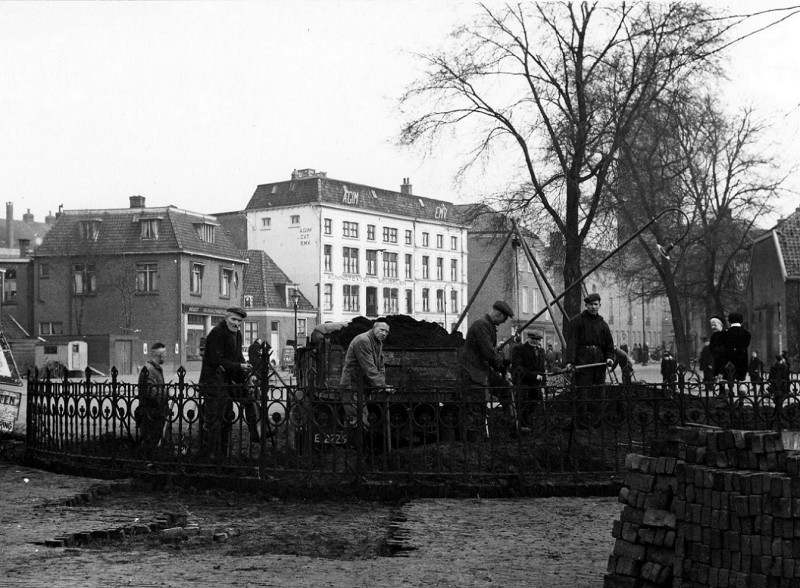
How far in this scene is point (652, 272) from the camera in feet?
154

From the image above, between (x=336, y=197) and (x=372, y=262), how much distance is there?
6479 mm

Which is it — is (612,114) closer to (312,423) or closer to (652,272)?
(312,423)

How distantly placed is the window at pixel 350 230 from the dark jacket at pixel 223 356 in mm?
68937

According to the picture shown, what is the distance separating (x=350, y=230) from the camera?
271 feet

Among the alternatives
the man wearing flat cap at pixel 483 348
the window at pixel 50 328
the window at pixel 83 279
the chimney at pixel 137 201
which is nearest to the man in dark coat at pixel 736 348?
the man wearing flat cap at pixel 483 348

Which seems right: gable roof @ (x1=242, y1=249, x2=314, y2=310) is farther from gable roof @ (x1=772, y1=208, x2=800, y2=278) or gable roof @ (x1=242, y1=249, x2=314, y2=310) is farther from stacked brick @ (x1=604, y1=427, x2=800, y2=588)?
stacked brick @ (x1=604, y1=427, x2=800, y2=588)

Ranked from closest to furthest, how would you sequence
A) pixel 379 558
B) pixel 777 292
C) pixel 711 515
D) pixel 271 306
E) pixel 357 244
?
pixel 711 515
pixel 379 558
pixel 777 292
pixel 271 306
pixel 357 244

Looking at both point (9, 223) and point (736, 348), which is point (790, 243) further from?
point (9, 223)

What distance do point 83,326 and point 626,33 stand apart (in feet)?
144

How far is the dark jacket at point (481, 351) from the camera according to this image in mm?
12609

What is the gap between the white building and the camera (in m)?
79.8

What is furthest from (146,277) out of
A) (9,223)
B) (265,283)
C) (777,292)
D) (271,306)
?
(9,223)

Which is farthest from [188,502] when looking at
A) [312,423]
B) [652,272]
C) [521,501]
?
[652,272]

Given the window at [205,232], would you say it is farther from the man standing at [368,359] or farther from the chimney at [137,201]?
the man standing at [368,359]
